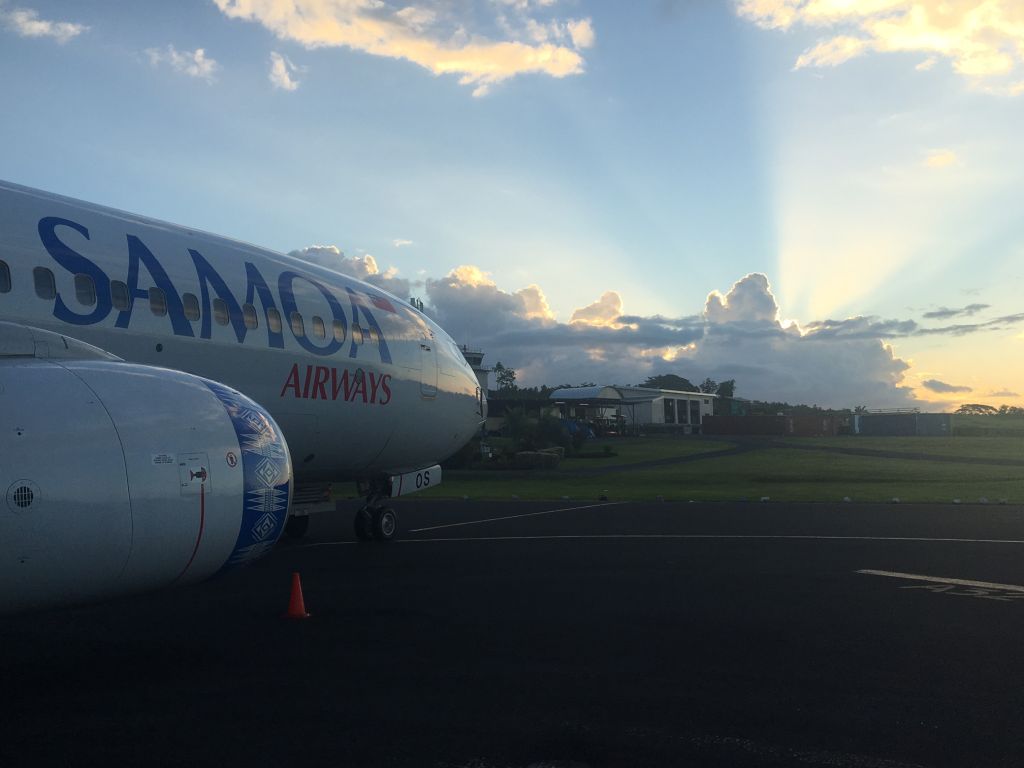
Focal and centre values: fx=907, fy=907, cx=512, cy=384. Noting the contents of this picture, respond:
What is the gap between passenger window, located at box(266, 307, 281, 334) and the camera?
12.9 meters

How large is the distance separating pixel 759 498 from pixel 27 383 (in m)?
26.3

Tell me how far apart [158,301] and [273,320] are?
221 centimetres

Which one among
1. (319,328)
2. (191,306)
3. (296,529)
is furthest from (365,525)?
(191,306)

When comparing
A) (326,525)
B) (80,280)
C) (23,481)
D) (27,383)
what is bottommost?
(326,525)

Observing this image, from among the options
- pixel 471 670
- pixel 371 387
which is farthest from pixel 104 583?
pixel 371 387

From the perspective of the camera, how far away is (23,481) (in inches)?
221

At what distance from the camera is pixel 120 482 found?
6035 millimetres

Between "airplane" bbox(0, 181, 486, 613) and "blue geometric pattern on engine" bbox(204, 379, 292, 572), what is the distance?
0.02 metres

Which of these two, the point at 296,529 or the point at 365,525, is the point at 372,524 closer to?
the point at 365,525

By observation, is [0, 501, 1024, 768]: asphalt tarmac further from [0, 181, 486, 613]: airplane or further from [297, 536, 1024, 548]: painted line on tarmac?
[297, 536, 1024, 548]: painted line on tarmac

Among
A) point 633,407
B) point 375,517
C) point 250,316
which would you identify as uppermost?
point 633,407

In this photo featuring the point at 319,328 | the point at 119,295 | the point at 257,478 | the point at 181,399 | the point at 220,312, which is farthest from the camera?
the point at 319,328

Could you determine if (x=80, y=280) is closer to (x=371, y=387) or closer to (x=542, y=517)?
(x=371, y=387)

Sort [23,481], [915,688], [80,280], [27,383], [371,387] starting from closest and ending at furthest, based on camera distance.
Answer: [23,481]
[27,383]
[915,688]
[80,280]
[371,387]
